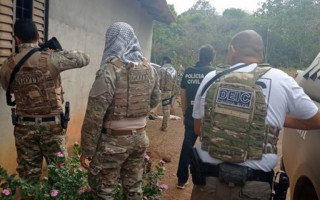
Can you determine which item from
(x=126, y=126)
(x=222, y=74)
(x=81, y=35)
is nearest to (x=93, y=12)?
(x=81, y=35)

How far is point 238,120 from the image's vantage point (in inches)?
81.7

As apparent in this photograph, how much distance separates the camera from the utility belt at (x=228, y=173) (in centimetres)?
206

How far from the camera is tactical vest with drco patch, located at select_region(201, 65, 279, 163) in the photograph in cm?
204

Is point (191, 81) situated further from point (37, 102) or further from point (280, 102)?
point (280, 102)

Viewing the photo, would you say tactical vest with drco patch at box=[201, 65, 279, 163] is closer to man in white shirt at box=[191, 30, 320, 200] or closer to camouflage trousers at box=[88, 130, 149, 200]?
man in white shirt at box=[191, 30, 320, 200]

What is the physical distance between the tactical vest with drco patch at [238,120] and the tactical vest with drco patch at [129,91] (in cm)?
72

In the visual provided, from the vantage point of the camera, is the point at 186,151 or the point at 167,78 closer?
the point at 186,151

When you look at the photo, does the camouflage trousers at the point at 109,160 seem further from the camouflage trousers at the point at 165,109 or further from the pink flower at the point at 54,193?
the camouflage trousers at the point at 165,109

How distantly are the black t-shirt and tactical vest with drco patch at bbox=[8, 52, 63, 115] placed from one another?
178 centimetres

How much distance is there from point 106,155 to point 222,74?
3.66 feet

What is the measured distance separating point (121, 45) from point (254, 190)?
4.73ft

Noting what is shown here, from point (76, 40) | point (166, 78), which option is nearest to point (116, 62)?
point (76, 40)

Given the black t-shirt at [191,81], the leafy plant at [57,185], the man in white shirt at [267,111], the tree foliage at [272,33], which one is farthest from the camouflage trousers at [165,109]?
the tree foliage at [272,33]

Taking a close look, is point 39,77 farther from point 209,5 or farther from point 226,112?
point 209,5
